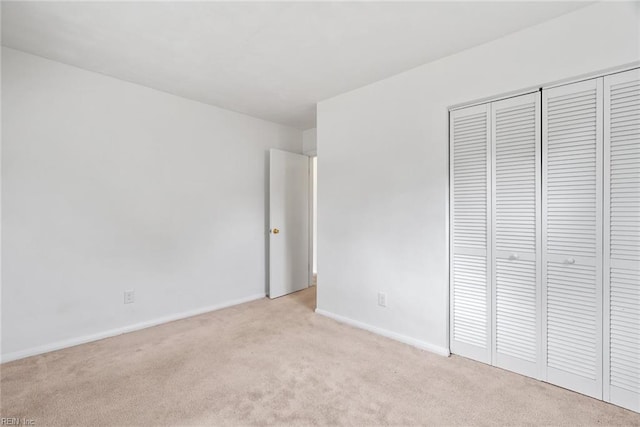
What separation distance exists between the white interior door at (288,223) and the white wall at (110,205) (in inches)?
12.1

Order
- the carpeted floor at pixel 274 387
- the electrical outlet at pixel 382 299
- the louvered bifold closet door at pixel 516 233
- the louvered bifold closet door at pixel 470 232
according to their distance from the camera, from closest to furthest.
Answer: the carpeted floor at pixel 274 387 < the louvered bifold closet door at pixel 516 233 < the louvered bifold closet door at pixel 470 232 < the electrical outlet at pixel 382 299

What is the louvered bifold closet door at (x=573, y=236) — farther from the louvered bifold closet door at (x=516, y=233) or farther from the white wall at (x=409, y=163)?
the white wall at (x=409, y=163)

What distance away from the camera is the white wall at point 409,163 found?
179 centimetres

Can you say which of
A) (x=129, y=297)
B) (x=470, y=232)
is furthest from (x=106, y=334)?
(x=470, y=232)

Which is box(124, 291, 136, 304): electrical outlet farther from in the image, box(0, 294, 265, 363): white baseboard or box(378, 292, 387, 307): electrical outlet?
box(378, 292, 387, 307): electrical outlet

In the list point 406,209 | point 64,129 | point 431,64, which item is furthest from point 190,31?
point 406,209

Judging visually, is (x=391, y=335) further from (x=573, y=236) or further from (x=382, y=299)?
(x=573, y=236)

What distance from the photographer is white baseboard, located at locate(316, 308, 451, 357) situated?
7.66ft

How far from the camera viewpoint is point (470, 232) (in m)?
2.26

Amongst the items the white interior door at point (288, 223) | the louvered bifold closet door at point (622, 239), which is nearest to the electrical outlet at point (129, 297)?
the white interior door at point (288, 223)

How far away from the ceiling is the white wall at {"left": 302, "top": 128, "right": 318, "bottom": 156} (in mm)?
1442

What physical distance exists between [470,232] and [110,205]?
3.11 metres

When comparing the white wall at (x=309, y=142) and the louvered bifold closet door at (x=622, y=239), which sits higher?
the white wall at (x=309, y=142)

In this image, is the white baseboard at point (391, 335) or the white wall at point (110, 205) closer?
the white wall at point (110, 205)
